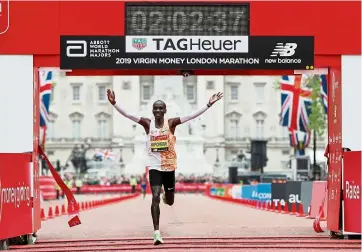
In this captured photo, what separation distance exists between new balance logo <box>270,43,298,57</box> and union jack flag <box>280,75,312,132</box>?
1290 inches

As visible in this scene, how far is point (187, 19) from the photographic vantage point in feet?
53.8

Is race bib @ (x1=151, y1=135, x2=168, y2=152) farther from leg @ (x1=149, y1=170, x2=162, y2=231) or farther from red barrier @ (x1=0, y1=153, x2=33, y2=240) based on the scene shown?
red barrier @ (x1=0, y1=153, x2=33, y2=240)

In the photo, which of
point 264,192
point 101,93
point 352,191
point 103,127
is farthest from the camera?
point 103,127

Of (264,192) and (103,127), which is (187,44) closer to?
(264,192)

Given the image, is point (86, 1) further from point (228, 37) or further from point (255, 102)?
point (255, 102)

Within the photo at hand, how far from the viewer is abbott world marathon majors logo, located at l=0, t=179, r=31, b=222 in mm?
15031

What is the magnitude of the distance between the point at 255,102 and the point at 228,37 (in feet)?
402

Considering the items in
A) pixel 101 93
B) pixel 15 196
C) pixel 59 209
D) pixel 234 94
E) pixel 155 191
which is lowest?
pixel 59 209

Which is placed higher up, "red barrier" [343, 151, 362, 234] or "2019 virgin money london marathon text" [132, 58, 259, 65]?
"2019 virgin money london marathon text" [132, 58, 259, 65]

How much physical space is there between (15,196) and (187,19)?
12.6 ft

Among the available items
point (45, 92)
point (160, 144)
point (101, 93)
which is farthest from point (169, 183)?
point (101, 93)

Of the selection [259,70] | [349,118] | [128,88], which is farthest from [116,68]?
[128,88]

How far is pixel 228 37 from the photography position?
16391mm

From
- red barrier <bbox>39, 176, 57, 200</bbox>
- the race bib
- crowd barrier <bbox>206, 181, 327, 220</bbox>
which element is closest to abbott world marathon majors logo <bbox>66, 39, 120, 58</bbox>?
the race bib
